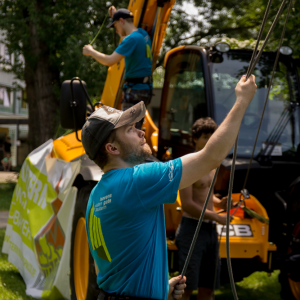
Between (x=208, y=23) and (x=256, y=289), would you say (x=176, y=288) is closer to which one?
(x=256, y=289)

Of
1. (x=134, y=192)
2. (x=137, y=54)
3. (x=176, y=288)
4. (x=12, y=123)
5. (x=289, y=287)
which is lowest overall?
(x=12, y=123)

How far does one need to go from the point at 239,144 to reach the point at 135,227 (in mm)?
2922

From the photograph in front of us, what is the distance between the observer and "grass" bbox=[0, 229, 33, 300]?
5.11 m

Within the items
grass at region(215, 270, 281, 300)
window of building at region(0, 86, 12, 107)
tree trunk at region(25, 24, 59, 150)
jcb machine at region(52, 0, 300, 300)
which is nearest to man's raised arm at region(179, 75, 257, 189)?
jcb machine at region(52, 0, 300, 300)

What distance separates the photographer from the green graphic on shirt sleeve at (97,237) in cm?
209

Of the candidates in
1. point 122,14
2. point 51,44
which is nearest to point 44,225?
point 122,14

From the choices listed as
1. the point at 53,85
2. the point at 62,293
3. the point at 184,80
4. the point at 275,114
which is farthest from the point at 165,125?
the point at 53,85

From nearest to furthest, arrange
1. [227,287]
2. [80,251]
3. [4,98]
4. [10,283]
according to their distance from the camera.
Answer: [80,251] < [10,283] < [227,287] < [4,98]

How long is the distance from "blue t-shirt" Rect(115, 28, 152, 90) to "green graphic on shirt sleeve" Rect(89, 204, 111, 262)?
2.51m

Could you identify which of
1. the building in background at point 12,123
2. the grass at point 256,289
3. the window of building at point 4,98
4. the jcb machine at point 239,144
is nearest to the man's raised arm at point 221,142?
the jcb machine at point 239,144

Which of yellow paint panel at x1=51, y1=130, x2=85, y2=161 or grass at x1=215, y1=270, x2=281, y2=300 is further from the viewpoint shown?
grass at x1=215, y1=270, x2=281, y2=300

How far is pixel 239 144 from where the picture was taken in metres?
4.72

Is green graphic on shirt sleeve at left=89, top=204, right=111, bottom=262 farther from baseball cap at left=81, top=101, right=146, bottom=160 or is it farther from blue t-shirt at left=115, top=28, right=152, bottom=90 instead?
blue t-shirt at left=115, top=28, right=152, bottom=90

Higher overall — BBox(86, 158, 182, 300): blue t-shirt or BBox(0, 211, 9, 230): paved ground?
BBox(86, 158, 182, 300): blue t-shirt
